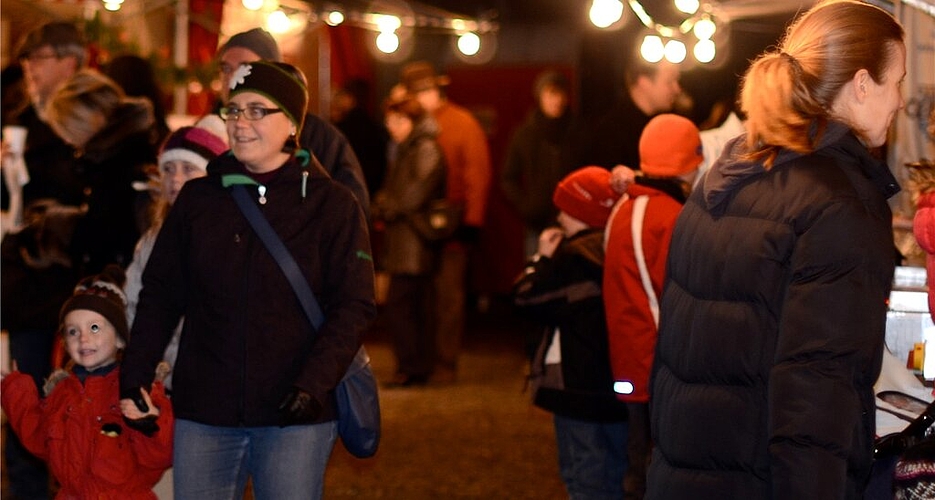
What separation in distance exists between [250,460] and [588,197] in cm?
238

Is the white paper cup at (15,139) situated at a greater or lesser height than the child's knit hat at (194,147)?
lesser

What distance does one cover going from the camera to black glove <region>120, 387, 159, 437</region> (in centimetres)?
479

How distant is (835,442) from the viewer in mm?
3436

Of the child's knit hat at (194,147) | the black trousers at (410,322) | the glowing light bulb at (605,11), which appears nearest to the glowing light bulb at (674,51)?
the glowing light bulb at (605,11)

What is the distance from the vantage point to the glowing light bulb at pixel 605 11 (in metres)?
8.37

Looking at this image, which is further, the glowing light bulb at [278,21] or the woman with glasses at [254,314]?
the glowing light bulb at [278,21]

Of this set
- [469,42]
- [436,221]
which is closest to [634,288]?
[436,221]

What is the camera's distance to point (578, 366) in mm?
6383

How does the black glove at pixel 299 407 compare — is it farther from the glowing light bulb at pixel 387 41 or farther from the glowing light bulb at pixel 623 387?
the glowing light bulb at pixel 387 41

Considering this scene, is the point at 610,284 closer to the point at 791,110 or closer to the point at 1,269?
the point at 791,110

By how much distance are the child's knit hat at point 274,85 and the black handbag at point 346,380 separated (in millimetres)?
342

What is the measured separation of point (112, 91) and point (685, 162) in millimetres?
2760

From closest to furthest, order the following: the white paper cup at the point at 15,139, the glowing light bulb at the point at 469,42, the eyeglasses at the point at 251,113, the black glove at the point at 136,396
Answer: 1. the black glove at the point at 136,396
2. the eyeglasses at the point at 251,113
3. the white paper cup at the point at 15,139
4. the glowing light bulb at the point at 469,42

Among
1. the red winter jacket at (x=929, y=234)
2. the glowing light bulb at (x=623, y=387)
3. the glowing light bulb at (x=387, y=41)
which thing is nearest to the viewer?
the red winter jacket at (x=929, y=234)
